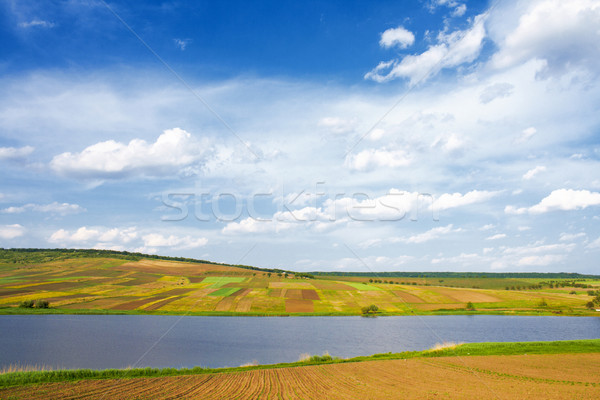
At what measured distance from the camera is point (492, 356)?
37.6m

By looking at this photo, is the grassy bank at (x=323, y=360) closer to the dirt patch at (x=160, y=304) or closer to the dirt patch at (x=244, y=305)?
the dirt patch at (x=244, y=305)

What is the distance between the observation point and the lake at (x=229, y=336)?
1487 inches

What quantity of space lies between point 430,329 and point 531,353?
24.8 metres

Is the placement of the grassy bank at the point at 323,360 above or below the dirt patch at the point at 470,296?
below

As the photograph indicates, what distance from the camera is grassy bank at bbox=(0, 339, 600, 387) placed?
25.4 metres

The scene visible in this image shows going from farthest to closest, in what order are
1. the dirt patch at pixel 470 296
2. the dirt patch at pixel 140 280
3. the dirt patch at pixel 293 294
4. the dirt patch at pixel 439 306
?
the dirt patch at pixel 140 280 → the dirt patch at pixel 470 296 → the dirt patch at pixel 293 294 → the dirt patch at pixel 439 306

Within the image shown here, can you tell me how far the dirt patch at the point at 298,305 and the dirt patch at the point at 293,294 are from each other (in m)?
3.18

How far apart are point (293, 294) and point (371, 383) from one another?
66.2 m

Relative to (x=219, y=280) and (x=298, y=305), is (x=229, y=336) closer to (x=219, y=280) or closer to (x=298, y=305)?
(x=298, y=305)

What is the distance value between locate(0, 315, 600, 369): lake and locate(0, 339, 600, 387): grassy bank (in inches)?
174

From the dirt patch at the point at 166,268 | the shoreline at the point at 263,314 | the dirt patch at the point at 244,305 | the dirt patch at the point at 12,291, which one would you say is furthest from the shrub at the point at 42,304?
the dirt patch at the point at 166,268

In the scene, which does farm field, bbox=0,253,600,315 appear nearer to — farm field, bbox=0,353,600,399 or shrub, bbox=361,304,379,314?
shrub, bbox=361,304,379,314

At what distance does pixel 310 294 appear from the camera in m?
93.4

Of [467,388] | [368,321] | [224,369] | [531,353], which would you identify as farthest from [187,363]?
[368,321]
